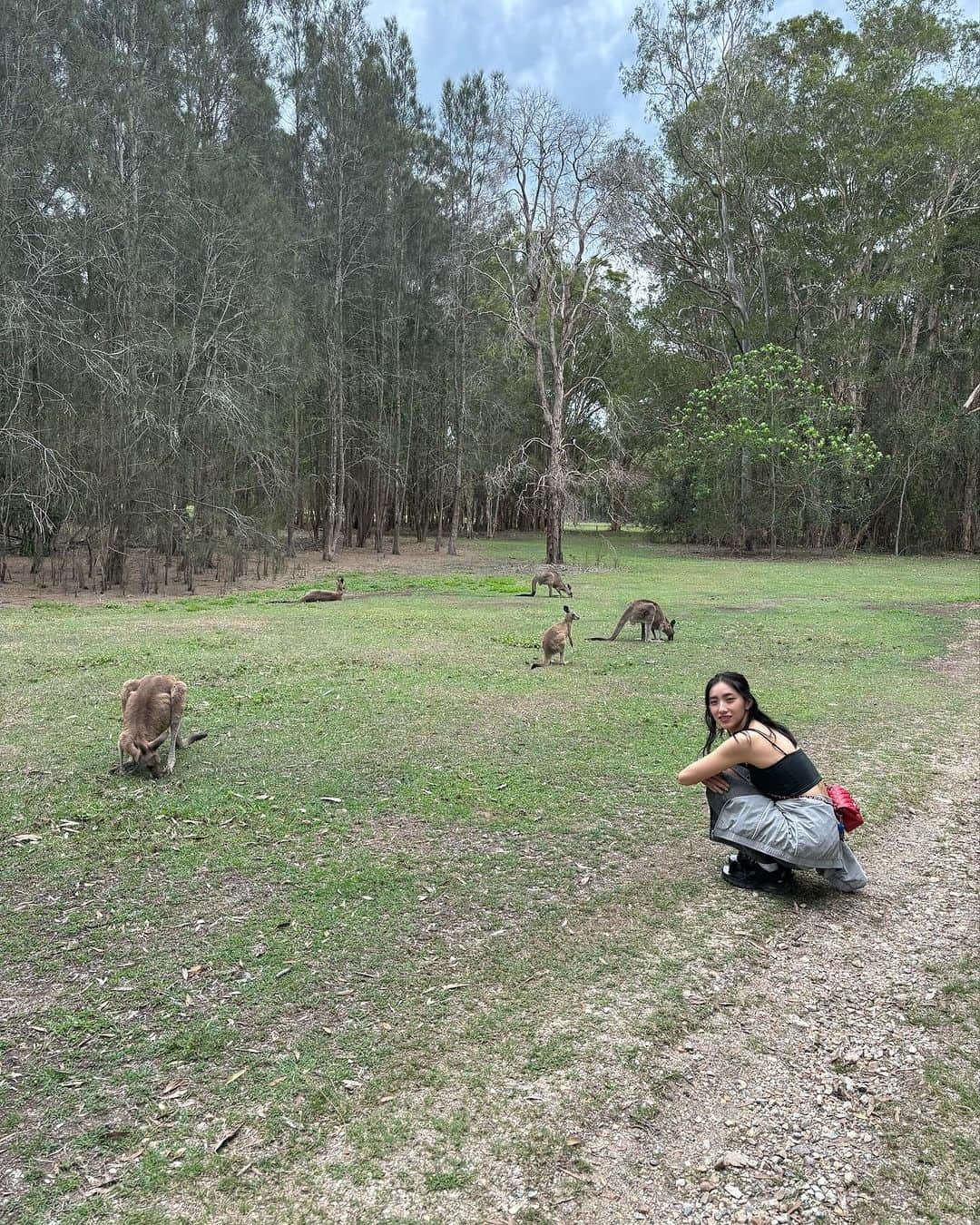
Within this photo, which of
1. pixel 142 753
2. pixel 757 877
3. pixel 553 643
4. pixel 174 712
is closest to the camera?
pixel 757 877

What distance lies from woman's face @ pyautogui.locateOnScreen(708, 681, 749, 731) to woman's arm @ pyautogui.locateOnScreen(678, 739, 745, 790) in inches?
3.6

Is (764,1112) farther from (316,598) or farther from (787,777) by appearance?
(316,598)

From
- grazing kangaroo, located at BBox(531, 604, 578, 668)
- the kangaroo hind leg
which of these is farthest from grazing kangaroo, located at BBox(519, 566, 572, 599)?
the kangaroo hind leg

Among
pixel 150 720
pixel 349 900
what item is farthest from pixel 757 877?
pixel 150 720

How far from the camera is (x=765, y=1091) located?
8.93ft

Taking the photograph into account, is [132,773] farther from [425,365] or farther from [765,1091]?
[425,365]

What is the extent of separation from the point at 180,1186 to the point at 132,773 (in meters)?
3.77

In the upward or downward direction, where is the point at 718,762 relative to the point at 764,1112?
upward

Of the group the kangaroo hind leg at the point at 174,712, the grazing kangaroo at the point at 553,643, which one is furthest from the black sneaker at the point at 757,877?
the grazing kangaroo at the point at 553,643

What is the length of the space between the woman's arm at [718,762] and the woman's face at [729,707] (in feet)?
0.30

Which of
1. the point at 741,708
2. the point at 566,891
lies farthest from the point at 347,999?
the point at 741,708

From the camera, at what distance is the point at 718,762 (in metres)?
4.07

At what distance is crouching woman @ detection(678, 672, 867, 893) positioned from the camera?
12.9ft

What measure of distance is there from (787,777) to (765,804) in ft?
0.58
